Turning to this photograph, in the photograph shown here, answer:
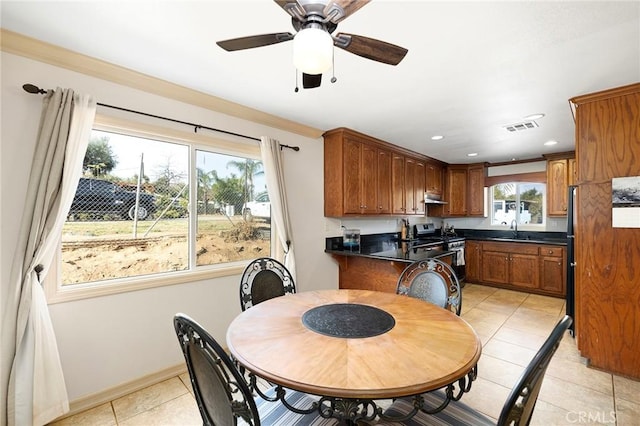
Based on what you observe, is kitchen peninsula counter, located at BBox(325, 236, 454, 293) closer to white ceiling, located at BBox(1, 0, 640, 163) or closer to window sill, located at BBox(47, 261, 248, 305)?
window sill, located at BBox(47, 261, 248, 305)

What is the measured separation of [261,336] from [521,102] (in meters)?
2.94

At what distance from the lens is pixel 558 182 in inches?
181

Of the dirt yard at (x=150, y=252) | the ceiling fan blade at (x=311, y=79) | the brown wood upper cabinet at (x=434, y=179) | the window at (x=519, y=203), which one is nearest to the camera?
the ceiling fan blade at (x=311, y=79)

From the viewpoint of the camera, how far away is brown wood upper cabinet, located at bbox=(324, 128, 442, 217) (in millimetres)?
3475

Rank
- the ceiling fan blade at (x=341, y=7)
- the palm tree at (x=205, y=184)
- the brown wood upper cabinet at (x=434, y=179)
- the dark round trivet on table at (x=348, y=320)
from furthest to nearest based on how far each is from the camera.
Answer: the brown wood upper cabinet at (x=434, y=179), the palm tree at (x=205, y=184), the dark round trivet on table at (x=348, y=320), the ceiling fan blade at (x=341, y=7)

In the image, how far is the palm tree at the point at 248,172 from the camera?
294 centimetres

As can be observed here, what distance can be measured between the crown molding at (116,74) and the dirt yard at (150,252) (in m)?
1.17

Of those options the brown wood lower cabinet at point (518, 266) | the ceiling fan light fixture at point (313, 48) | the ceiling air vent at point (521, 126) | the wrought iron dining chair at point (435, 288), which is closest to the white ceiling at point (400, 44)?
the ceiling air vent at point (521, 126)

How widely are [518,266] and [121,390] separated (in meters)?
5.72

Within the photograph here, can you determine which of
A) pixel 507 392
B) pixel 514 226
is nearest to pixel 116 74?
pixel 507 392

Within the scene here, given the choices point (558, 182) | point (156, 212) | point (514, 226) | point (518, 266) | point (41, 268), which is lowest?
point (518, 266)

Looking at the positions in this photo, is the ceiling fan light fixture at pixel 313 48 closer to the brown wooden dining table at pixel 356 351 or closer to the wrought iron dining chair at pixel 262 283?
the brown wooden dining table at pixel 356 351

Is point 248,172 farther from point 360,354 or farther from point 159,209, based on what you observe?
point 360,354

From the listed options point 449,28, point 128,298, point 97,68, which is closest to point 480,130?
point 449,28
